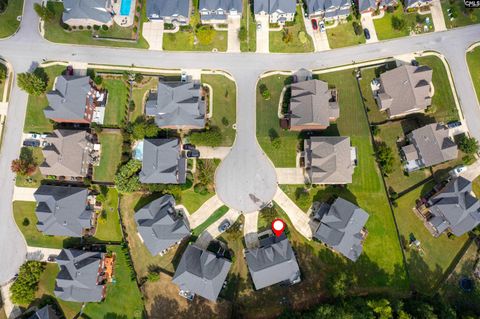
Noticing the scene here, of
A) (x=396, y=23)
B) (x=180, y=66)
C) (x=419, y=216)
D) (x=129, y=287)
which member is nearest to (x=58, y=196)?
(x=129, y=287)

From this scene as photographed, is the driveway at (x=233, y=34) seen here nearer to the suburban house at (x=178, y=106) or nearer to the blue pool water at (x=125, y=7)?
the suburban house at (x=178, y=106)

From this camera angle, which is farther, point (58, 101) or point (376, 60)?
point (376, 60)

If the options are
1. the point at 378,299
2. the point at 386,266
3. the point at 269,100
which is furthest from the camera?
the point at 269,100

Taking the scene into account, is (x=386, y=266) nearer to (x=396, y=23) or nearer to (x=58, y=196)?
(x=396, y=23)

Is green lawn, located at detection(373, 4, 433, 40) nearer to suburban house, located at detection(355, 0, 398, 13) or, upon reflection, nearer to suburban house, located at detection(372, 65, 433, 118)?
suburban house, located at detection(355, 0, 398, 13)

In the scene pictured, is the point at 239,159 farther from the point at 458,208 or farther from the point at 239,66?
the point at 458,208

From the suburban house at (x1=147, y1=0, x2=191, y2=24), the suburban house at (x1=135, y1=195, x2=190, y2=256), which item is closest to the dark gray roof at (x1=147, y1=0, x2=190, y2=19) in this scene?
the suburban house at (x1=147, y1=0, x2=191, y2=24)

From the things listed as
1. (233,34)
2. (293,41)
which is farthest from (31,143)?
(293,41)
